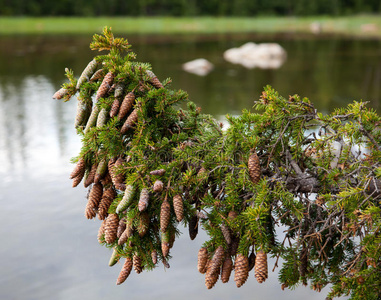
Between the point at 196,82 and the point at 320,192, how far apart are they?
7902mm

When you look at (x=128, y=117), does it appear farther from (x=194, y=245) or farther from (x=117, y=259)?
(x=194, y=245)

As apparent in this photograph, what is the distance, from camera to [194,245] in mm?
3215

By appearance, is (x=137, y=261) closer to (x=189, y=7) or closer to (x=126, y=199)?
(x=126, y=199)

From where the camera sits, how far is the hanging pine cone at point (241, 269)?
1849 millimetres

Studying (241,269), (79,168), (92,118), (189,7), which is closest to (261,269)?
(241,269)

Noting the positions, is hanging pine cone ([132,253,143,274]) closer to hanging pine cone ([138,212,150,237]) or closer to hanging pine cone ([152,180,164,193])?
hanging pine cone ([138,212,150,237])

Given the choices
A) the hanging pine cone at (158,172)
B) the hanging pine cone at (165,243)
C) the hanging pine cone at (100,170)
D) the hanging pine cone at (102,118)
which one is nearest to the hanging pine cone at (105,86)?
the hanging pine cone at (102,118)

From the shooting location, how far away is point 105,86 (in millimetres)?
2150

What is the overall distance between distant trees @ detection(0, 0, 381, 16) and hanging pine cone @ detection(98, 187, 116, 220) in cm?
3250

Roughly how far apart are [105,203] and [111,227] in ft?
0.43

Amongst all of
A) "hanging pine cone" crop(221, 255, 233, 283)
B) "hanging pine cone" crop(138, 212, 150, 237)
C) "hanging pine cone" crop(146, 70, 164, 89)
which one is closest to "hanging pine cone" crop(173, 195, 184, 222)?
"hanging pine cone" crop(138, 212, 150, 237)

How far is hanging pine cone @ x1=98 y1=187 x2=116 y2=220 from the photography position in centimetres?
216

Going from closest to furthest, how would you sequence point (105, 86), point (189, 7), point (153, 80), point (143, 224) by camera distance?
point (143, 224)
point (105, 86)
point (153, 80)
point (189, 7)

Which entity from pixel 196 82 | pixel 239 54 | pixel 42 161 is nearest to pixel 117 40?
pixel 42 161
